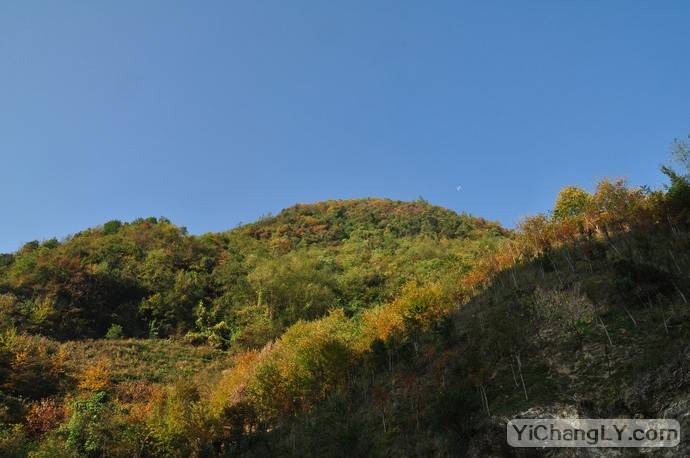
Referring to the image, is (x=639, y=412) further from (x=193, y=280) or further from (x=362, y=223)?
(x=362, y=223)

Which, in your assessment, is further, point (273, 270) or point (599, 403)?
point (273, 270)

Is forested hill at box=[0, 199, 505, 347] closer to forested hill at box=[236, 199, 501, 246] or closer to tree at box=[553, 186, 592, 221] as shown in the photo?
forested hill at box=[236, 199, 501, 246]

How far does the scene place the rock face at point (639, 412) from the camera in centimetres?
823

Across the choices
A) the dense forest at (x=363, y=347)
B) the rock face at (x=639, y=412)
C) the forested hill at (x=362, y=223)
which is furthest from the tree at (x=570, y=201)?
the rock face at (x=639, y=412)

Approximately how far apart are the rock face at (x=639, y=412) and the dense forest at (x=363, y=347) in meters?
0.05

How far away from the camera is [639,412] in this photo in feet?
29.8

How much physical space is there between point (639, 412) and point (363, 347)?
13098 millimetres

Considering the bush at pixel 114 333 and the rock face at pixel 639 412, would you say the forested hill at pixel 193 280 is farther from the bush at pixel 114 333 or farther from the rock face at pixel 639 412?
the rock face at pixel 639 412

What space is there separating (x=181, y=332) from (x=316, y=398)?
22317mm

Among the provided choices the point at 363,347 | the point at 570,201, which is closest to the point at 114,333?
the point at 363,347

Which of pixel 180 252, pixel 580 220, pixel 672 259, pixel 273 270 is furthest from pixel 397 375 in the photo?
pixel 180 252

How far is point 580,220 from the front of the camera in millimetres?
25359

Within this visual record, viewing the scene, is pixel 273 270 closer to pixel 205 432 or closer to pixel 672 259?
pixel 205 432

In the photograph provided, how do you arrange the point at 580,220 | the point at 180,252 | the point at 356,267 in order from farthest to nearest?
the point at 180,252
the point at 356,267
the point at 580,220
